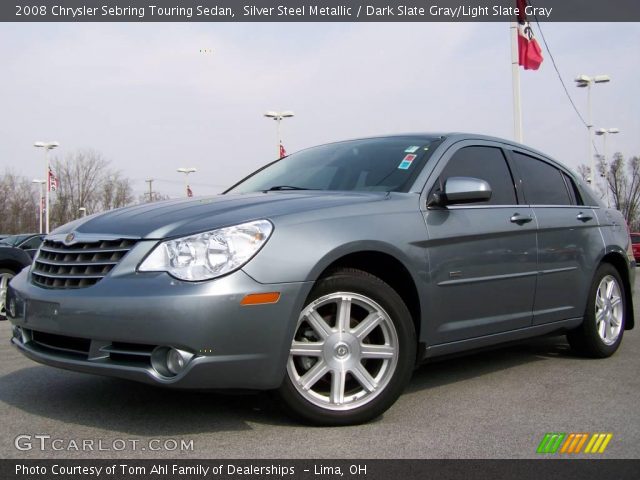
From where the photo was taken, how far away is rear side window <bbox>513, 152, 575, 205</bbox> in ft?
16.0

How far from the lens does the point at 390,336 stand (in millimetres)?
3527

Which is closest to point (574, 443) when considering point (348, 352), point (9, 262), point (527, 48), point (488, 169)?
point (348, 352)

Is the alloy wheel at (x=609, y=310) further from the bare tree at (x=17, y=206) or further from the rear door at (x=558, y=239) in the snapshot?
the bare tree at (x=17, y=206)

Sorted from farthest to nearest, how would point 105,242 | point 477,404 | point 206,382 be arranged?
point 477,404 → point 105,242 → point 206,382

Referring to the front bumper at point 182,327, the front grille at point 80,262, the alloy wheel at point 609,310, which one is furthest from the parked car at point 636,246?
the front grille at point 80,262

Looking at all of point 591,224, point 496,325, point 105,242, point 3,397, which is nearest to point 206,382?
point 105,242

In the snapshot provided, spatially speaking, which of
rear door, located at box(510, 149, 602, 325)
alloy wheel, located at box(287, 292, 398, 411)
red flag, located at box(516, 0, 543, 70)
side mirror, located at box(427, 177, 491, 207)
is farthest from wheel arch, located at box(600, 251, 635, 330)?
red flag, located at box(516, 0, 543, 70)

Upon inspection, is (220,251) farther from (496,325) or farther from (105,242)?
(496,325)

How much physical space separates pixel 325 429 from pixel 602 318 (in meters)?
3.01

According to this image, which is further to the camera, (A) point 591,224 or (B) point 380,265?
(A) point 591,224

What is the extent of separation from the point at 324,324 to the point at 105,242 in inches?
44.4

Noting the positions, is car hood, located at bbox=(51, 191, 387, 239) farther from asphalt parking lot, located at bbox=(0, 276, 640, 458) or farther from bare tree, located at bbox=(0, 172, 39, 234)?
bare tree, located at bbox=(0, 172, 39, 234)

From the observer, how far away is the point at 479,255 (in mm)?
4066

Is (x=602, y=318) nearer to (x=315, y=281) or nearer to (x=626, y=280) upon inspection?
(x=626, y=280)
